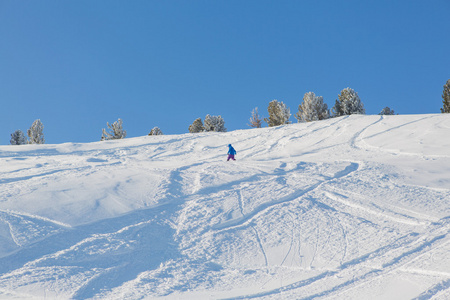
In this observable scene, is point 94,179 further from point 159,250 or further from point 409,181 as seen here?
point 409,181

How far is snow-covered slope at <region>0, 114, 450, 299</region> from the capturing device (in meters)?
4.81

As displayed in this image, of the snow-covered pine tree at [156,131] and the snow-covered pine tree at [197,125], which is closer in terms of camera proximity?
the snow-covered pine tree at [156,131]

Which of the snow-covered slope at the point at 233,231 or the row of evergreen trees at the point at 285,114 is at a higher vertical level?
the row of evergreen trees at the point at 285,114

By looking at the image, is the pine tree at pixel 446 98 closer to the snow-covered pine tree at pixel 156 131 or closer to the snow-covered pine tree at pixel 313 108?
the snow-covered pine tree at pixel 313 108

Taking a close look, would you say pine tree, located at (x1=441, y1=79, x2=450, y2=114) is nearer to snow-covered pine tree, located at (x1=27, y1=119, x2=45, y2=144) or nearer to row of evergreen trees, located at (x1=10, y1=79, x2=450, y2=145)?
row of evergreen trees, located at (x1=10, y1=79, x2=450, y2=145)

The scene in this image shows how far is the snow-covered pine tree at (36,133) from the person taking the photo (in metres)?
38.7

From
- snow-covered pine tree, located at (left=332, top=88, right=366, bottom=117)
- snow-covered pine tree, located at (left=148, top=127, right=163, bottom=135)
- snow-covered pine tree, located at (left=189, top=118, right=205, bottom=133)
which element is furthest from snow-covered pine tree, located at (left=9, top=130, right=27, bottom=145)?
snow-covered pine tree, located at (left=332, top=88, right=366, bottom=117)

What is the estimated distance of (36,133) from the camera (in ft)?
128

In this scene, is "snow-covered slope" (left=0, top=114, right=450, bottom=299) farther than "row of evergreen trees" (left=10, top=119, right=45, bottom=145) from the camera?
No

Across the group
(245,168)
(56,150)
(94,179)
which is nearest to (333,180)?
(245,168)

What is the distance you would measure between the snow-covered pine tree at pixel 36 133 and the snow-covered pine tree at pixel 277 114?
26481 millimetres

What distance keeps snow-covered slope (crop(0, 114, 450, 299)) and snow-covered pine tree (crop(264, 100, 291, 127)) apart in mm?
29448

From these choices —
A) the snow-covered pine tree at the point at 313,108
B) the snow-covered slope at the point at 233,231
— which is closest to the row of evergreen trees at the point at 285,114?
the snow-covered pine tree at the point at 313,108

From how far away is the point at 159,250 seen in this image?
5.96 meters
